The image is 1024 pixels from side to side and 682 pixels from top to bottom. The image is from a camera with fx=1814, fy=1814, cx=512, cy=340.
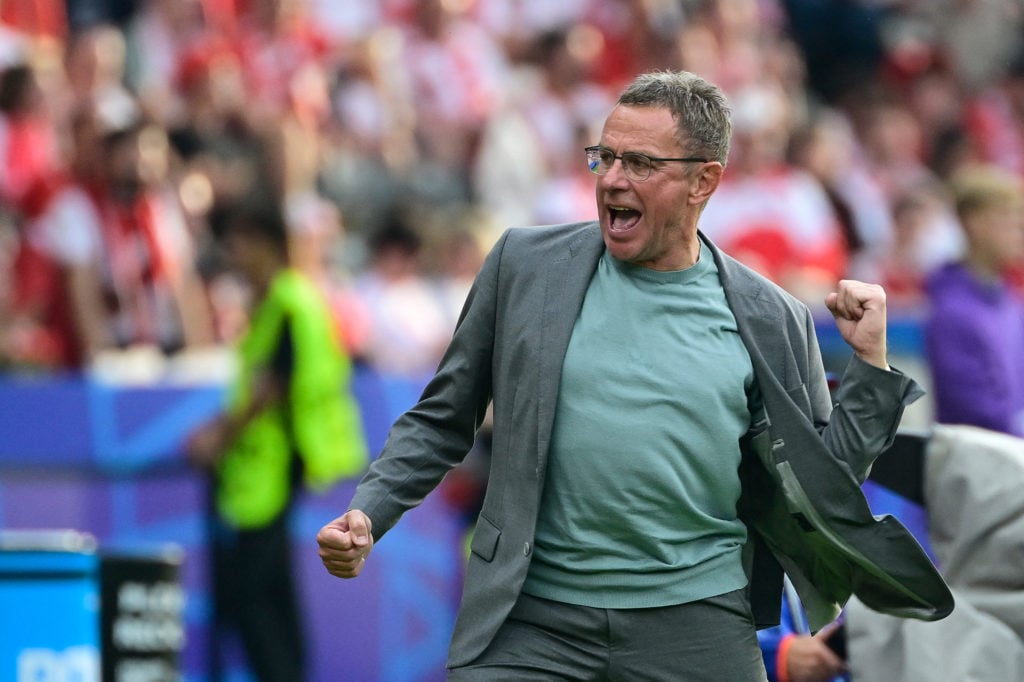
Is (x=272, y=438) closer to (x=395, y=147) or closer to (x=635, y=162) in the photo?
(x=395, y=147)

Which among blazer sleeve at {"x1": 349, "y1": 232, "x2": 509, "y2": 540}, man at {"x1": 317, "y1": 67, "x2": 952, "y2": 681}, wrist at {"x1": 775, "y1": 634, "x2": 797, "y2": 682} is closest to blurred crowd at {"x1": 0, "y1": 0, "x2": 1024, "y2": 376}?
wrist at {"x1": 775, "y1": 634, "x2": 797, "y2": 682}

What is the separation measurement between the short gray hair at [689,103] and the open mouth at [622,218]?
0.61ft

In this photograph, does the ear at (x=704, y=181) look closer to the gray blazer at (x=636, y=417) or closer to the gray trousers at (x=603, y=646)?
the gray blazer at (x=636, y=417)

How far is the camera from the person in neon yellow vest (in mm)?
8820

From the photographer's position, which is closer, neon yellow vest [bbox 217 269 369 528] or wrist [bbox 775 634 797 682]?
wrist [bbox 775 634 797 682]

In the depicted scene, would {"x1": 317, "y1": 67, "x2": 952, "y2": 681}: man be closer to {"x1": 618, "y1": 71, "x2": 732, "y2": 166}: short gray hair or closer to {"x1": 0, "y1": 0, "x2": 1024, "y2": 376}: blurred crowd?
{"x1": 618, "y1": 71, "x2": 732, "y2": 166}: short gray hair

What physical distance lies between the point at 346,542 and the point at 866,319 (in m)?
1.28

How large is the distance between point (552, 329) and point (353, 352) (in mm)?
6362

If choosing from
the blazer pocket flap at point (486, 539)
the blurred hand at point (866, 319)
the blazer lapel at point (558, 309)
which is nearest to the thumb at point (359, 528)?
the blazer pocket flap at point (486, 539)

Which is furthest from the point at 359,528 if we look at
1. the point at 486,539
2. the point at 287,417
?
the point at 287,417

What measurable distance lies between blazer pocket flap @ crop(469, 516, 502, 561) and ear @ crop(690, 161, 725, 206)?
0.88 metres

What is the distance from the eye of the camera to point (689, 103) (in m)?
4.16

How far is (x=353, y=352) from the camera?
A: 10.4 metres

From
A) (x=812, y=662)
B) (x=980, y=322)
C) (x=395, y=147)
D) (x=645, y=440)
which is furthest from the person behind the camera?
(x=395, y=147)
